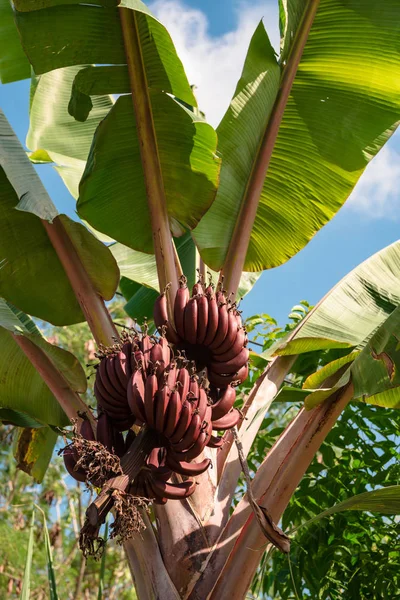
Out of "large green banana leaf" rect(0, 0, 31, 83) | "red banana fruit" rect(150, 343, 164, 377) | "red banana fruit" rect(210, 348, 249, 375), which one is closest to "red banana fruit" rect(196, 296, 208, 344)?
"red banana fruit" rect(210, 348, 249, 375)

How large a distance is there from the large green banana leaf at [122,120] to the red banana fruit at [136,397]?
1.01 m

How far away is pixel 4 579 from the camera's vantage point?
7891mm

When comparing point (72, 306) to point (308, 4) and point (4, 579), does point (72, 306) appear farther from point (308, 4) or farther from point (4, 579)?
point (4, 579)

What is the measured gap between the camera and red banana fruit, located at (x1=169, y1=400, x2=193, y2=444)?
201cm

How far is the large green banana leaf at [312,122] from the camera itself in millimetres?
3045

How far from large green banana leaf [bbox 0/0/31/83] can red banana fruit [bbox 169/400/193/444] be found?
2191 mm

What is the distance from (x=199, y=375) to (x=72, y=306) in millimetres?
1098

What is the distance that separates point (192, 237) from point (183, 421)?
49.2 inches

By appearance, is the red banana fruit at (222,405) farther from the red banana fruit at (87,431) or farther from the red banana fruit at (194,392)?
the red banana fruit at (87,431)

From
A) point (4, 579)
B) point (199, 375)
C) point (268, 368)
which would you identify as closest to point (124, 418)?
point (199, 375)

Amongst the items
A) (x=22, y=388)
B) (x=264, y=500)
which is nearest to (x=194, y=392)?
(x=264, y=500)

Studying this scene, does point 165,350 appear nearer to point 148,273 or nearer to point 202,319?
point 202,319

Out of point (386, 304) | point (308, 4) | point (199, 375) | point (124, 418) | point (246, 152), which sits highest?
point (308, 4)

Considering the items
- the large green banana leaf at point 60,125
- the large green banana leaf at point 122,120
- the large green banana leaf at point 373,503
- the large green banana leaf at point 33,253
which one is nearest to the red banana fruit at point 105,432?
the large green banana leaf at point 373,503
